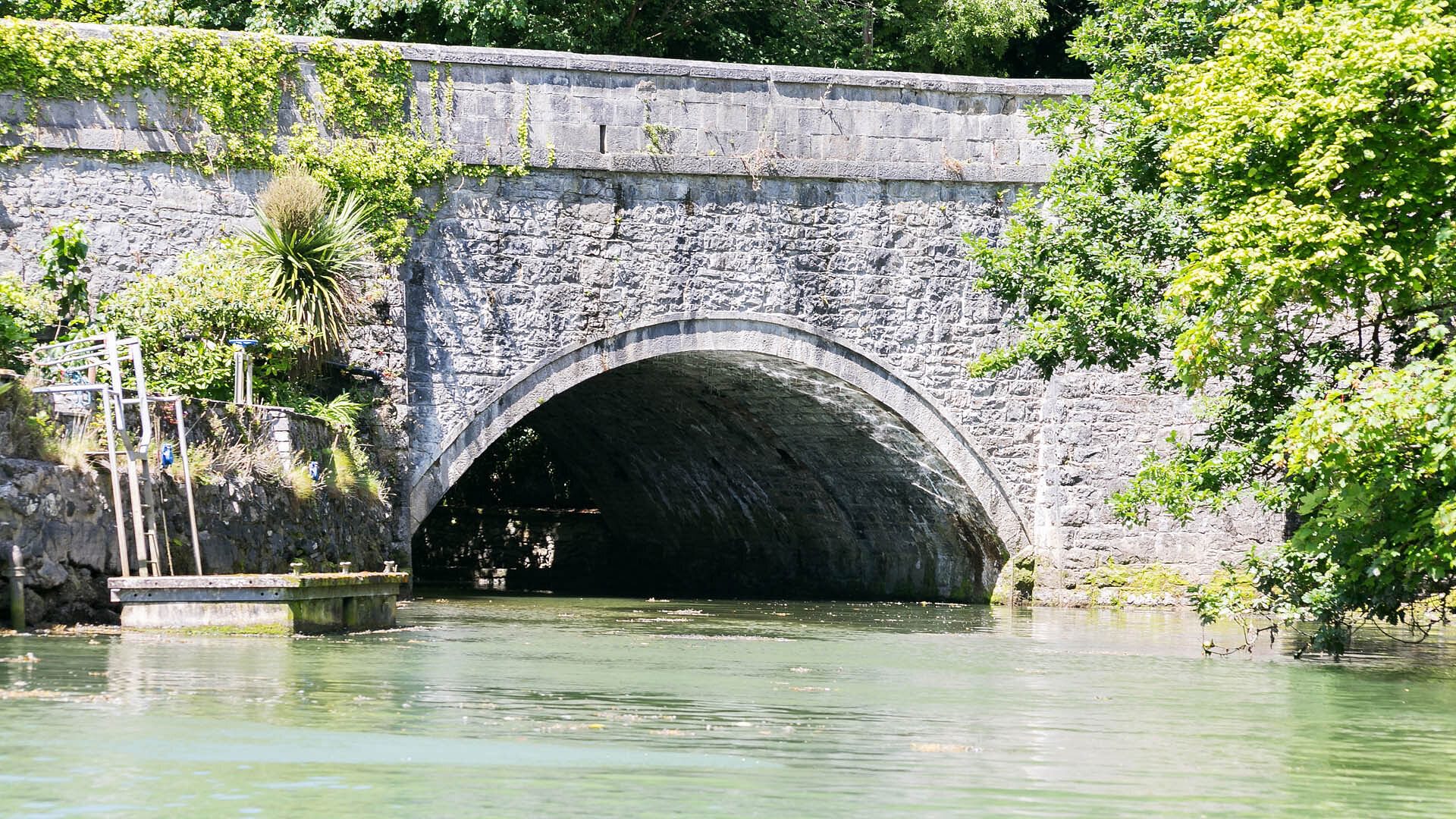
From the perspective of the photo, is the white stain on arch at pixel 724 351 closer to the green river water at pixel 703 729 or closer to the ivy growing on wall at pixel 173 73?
the ivy growing on wall at pixel 173 73

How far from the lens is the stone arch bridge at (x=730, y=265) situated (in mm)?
14555

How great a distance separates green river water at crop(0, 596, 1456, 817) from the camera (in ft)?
17.5

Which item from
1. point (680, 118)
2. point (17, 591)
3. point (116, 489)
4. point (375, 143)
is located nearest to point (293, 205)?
point (375, 143)

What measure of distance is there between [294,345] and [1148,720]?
795cm

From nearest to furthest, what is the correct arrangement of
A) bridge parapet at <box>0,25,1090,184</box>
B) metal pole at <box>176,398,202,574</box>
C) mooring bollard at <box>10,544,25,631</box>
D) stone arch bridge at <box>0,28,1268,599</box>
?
mooring bollard at <box>10,544,25,631</box> → metal pole at <box>176,398,202,574</box> → bridge parapet at <box>0,25,1090,184</box> → stone arch bridge at <box>0,28,1268,599</box>

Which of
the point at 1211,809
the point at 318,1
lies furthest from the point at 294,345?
the point at 1211,809

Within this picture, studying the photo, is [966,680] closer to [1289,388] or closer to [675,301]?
[1289,388]

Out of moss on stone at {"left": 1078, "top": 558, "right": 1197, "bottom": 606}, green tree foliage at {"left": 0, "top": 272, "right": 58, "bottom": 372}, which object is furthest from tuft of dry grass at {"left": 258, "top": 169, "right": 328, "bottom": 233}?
moss on stone at {"left": 1078, "top": 558, "right": 1197, "bottom": 606}

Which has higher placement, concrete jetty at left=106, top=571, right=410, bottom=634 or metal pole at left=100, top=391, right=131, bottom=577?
metal pole at left=100, top=391, right=131, bottom=577

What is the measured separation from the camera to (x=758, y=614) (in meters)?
15.5

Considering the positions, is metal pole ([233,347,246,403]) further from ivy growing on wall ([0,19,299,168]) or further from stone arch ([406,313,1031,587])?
ivy growing on wall ([0,19,299,168])

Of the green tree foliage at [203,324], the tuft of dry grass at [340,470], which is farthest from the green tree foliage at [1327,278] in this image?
the green tree foliage at [203,324]

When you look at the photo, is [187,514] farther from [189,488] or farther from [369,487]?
[369,487]

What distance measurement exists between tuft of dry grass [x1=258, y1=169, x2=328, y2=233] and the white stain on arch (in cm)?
207
